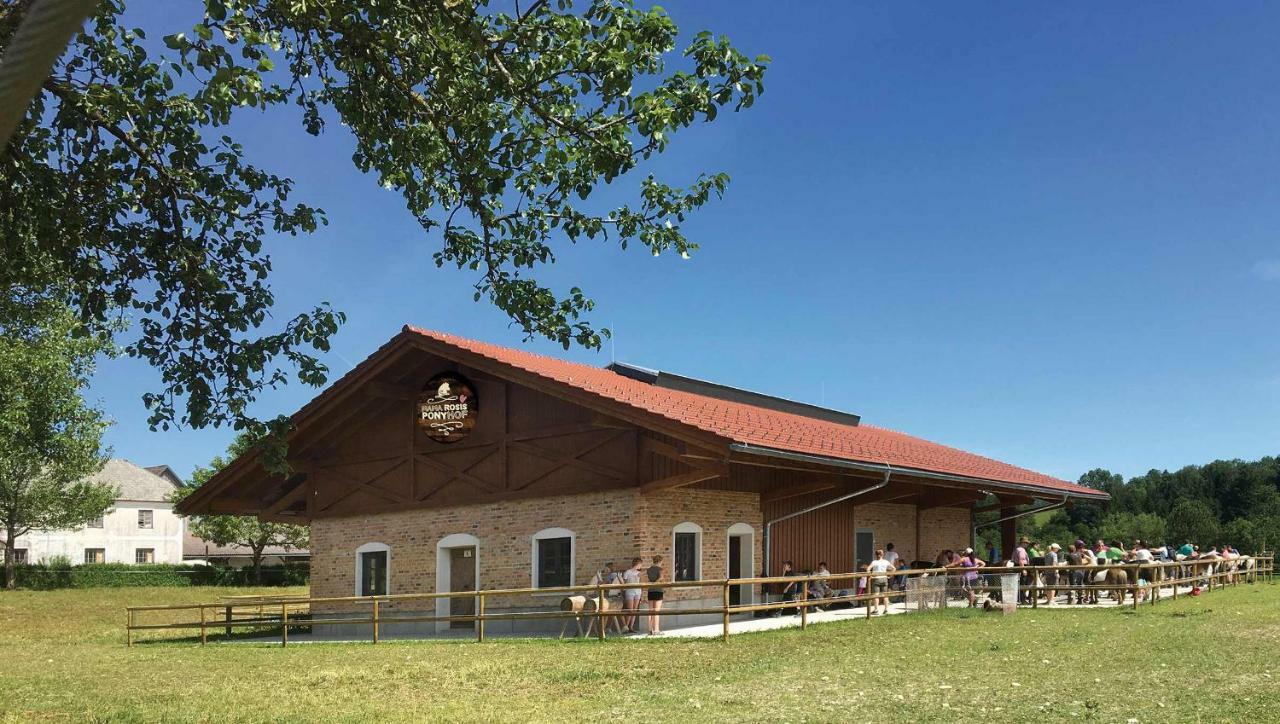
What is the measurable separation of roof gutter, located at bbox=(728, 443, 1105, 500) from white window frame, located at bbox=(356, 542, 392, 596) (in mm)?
9721

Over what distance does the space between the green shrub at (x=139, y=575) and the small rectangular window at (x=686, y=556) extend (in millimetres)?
37569

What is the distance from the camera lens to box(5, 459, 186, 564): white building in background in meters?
64.9

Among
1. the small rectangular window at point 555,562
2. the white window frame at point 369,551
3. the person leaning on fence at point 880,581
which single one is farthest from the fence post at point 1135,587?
the white window frame at point 369,551

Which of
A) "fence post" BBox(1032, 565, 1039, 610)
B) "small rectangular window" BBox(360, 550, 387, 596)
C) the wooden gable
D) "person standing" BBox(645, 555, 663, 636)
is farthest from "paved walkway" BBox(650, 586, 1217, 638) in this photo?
"small rectangular window" BBox(360, 550, 387, 596)

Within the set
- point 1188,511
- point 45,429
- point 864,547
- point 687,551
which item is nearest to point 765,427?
point 687,551

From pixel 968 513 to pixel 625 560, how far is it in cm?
1323

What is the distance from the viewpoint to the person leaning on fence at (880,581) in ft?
59.4

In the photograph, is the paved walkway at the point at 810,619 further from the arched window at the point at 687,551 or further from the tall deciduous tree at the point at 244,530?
the tall deciduous tree at the point at 244,530

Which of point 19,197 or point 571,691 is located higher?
point 19,197

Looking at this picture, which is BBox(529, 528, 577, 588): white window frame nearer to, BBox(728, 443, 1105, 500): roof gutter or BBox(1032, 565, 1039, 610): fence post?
BBox(728, 443, 1105, 500): roof gutter

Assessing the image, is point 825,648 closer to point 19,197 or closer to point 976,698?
point 976,698

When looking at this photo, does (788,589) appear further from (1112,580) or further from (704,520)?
(1112,580)

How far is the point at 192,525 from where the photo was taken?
6462cm

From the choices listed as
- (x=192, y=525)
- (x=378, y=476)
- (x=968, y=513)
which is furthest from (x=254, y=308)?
(x=192, y=525)
